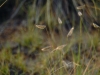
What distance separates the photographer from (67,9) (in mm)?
2578

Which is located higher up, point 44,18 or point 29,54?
point 44,18

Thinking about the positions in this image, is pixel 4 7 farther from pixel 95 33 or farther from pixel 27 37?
pixel 95 33

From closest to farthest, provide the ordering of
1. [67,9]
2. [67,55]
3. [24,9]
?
[67,55] → [67,9] → [24,9]

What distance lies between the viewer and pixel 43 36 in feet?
8.57

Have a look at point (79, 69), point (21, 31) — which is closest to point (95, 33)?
point (21, 31)

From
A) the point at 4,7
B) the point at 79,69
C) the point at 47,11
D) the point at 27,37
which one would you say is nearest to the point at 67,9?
the point at 47,11

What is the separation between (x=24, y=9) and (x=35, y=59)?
65 cm

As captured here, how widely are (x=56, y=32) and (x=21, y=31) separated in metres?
0.33

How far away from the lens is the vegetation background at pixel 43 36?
214 centimetres

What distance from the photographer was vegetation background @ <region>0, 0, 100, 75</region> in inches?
84.1

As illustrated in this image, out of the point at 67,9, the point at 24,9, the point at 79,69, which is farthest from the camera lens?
the point at 24,9

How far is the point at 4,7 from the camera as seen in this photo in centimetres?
288

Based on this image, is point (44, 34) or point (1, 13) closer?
point (44, 34)

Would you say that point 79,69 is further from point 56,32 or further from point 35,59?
point 56,32
